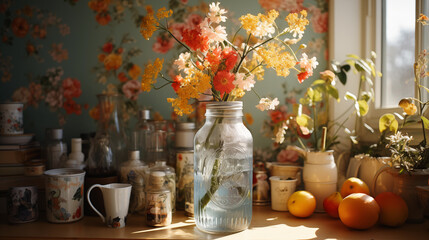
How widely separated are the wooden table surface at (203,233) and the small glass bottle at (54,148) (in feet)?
0.95

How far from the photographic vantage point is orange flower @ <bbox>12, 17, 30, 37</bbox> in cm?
145

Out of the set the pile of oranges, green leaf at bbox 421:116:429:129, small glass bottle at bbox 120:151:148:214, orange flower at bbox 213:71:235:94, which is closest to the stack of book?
small glass bottle at bbox 120:151:148:214

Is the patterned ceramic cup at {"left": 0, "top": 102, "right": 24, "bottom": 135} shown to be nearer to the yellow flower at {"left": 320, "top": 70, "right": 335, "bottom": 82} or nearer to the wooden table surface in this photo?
the wooden table surface

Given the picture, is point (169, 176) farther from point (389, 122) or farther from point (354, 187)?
point (389, 122)

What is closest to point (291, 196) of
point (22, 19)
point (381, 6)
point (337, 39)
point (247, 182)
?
point (247, 182)

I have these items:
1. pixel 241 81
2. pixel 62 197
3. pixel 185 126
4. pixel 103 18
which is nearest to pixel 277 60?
pixel 241 81

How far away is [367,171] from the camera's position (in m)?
1.13

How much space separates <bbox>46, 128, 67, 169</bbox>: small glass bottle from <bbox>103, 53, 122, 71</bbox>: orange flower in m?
0.34

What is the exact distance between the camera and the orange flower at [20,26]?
4.76 ft

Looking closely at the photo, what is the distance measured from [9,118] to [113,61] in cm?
46

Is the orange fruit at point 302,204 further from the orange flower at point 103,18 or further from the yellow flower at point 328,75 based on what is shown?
the orange flower at point 103,18

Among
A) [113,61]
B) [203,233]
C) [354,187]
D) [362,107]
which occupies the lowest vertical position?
[203,233]

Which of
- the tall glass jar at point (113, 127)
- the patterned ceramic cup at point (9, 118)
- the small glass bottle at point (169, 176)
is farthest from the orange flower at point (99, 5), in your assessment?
the small glass bottle at point (169, 176)

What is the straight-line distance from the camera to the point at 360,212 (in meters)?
0.90
